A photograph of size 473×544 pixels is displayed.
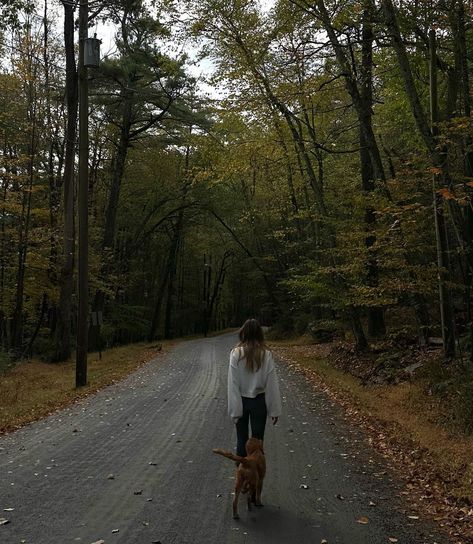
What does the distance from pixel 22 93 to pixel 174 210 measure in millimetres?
14028

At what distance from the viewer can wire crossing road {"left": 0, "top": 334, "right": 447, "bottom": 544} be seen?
180 inches

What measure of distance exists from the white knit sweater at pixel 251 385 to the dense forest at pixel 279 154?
10.6 feet

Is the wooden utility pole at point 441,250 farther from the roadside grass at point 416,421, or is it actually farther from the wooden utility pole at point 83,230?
the wooden utility pole at point 83,230

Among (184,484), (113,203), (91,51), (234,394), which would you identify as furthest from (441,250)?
(113,203)

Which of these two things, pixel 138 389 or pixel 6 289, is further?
pixel 6 289

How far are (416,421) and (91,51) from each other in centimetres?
1213

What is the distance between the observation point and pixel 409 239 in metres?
A: 11.9

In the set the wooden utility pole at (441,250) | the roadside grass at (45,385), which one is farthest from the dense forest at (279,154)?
the roadside grass at (45,385)

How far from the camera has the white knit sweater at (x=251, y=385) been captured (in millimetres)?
5238

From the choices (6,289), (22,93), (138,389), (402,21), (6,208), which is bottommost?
(138,389)

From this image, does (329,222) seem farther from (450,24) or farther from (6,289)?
(6,289)

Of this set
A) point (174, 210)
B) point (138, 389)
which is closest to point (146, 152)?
point (174, 210)

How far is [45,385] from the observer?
15016mm

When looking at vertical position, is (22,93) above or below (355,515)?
above
